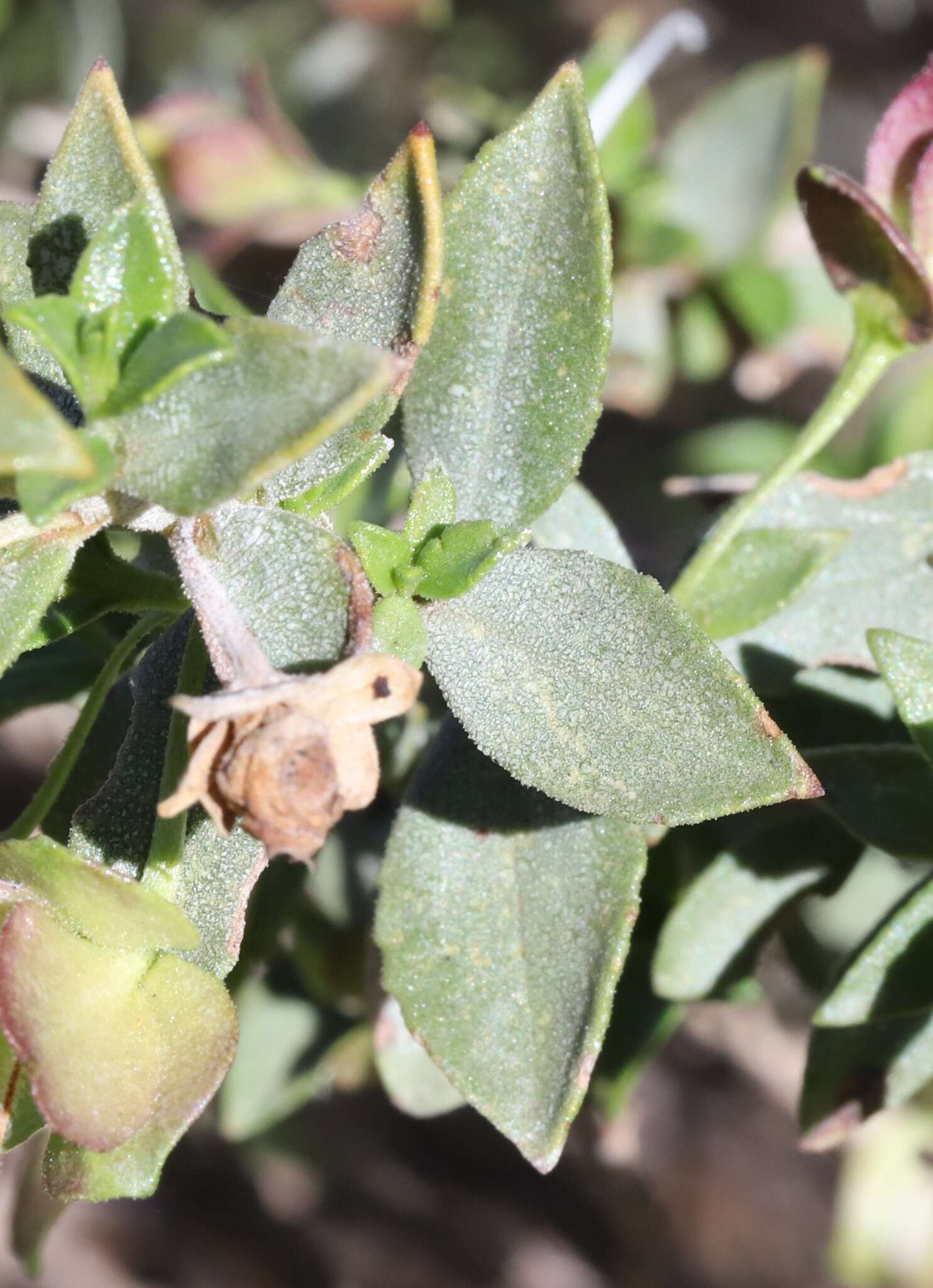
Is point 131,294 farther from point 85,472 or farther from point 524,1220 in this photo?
point 524,1220

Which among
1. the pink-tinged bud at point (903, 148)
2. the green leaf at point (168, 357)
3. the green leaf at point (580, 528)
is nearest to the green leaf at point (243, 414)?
the green leaf at point (168, 357)

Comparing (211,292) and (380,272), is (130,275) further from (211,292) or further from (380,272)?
(211,292)

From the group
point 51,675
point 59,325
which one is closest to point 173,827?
point 59,325

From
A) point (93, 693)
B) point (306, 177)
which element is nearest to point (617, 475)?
point (306, 177)

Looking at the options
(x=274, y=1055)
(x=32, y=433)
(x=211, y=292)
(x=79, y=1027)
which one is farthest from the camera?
(x=274, y=1055)

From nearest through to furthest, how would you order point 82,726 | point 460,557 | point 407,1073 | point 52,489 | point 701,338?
point 52,489 < point 460,557 < point 82,726 < point 407,1073 < point 701,338

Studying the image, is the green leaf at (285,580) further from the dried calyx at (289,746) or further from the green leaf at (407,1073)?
Answer: the green leaf at (407,1073)

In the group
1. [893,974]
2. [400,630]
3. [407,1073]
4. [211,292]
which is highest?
[400,630]
